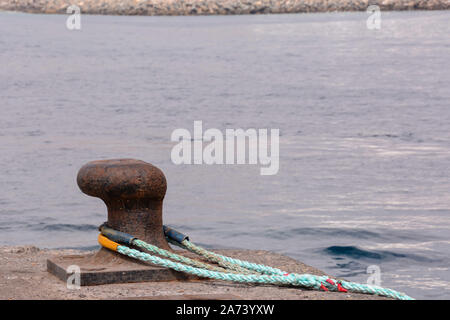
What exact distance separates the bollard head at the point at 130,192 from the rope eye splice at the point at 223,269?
0.11 metres

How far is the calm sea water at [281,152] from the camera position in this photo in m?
8.55

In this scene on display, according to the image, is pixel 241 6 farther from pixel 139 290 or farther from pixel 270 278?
pixel 139 290

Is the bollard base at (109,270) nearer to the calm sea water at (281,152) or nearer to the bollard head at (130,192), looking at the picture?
the bollard head at (130,192)

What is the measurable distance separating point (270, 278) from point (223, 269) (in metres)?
0.34

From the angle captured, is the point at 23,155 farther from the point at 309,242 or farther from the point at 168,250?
the point at 168,250

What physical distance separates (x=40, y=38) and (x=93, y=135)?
30559 millimetres

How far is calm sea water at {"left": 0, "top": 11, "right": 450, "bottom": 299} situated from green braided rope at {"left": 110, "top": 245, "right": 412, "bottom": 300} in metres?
2.30

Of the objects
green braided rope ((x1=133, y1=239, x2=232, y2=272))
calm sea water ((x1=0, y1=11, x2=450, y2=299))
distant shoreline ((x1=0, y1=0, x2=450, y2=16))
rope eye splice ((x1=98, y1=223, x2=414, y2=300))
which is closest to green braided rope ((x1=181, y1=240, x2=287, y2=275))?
rope eye splice ((x1=98, y1=223, x2=414, y2=300))

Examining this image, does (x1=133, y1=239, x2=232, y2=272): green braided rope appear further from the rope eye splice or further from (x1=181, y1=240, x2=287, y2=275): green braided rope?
(x1=181, y1=240, x2=287, y2=275): green braided rope

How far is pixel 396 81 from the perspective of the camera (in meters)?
23.6

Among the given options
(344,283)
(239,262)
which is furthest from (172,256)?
(344,283)

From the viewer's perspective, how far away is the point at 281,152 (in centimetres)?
1281

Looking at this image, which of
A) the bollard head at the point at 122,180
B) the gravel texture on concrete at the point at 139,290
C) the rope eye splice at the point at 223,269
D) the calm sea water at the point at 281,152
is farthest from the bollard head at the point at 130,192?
the calm sea water at the point at 281,152
